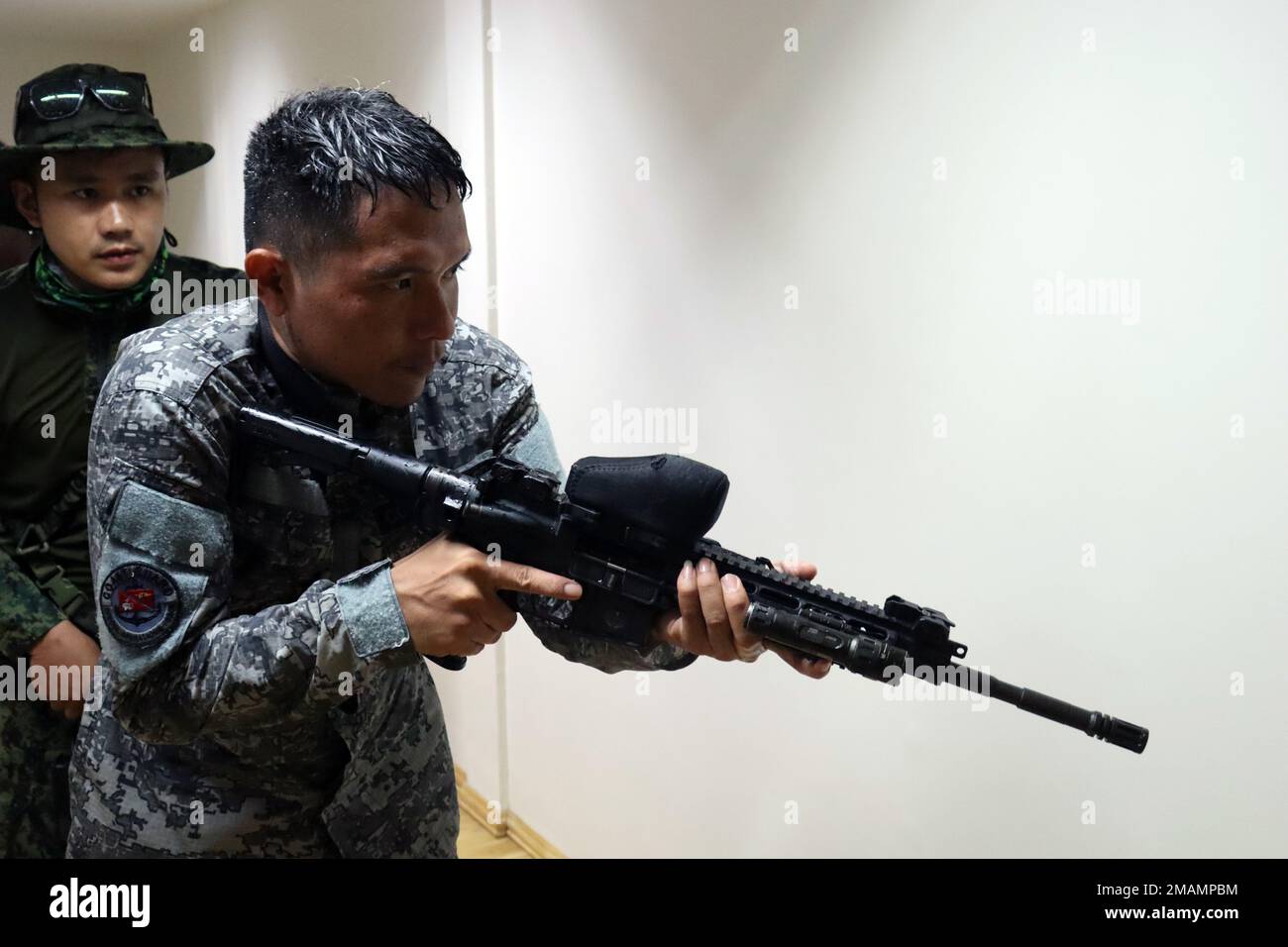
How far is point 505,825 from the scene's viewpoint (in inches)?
119

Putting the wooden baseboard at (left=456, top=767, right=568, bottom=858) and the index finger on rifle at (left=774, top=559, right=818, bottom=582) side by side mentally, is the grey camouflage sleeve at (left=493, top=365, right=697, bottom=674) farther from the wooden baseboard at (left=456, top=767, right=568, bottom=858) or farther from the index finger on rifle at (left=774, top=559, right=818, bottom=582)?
the wooden baseboard at (left=456, top=767, right=568, bottom=858)

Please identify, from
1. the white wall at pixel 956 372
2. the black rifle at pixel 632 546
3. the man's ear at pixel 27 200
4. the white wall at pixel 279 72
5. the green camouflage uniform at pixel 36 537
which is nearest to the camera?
the black rifle at pixel 632 546

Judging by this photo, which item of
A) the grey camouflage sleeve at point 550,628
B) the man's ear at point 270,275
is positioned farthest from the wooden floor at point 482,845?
the man's ear at point 270,275

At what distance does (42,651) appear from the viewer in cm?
160

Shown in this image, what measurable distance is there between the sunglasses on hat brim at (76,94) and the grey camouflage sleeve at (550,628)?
2.82 feet

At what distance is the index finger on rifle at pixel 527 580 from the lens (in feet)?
3.50

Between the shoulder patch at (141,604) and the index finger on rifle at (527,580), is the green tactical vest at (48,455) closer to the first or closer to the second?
the shoulder patch at (141,604)

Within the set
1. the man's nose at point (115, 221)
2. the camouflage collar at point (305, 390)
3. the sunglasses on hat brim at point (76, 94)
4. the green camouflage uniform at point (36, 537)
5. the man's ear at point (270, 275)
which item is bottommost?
the green camouflage uniform at point (36, 537)

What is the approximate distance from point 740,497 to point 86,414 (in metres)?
1.12

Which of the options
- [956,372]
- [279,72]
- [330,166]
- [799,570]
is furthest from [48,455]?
[279,72]

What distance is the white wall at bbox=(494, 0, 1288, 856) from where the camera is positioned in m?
1.40

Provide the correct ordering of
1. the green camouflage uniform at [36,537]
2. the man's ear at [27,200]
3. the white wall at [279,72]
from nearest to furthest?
the green camouflage uniform at [36,537] < the man's ear at [27,200] < the white wall at [279,72]

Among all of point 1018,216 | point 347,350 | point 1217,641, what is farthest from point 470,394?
point 1217,641

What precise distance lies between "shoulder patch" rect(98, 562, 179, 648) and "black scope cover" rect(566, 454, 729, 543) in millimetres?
379
